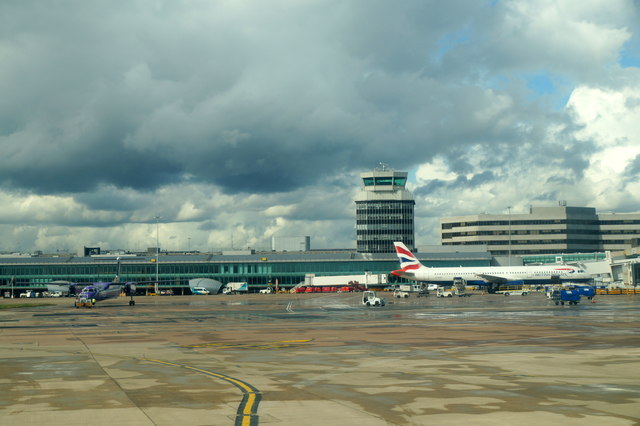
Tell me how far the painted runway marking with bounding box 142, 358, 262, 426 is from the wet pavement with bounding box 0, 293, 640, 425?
59 millimetres

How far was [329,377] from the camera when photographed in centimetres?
2486

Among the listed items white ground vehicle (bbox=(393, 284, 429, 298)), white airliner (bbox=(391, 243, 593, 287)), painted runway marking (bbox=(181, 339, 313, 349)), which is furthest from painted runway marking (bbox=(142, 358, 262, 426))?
white airliner (bbox=(391, 243, 593, 287))

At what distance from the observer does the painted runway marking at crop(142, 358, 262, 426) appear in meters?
17.1

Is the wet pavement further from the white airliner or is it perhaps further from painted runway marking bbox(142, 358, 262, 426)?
the white airliner

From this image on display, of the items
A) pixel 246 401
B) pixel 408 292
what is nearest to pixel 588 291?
pixel 408 292

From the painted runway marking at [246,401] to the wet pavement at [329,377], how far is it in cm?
6

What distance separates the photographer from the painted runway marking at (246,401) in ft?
56.2

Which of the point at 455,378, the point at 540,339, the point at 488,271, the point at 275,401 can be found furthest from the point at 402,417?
the point at 488,271

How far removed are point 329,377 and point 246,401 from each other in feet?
→ 18.4

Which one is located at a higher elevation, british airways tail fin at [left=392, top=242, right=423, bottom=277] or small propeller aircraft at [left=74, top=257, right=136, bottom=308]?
british airways tail fin at [left=392, top=242, right=423, bottom=277]

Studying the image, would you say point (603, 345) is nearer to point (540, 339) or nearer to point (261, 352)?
point (540, 339)

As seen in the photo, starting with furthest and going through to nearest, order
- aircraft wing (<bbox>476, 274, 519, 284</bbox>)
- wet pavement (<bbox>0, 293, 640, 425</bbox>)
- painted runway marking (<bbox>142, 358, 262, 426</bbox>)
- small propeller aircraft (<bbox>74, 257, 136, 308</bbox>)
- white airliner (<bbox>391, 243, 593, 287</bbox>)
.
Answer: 1. aircraft wing (<bbox>476, 274, 519, 284</bbox>)
2. white airliner (<bbox>391, 243, 593, 287</bbox>)
3. small propeller aircraft (<bbox>74, 257, 136, 308</bbox>)
4. wet pavement (<bbox>0, 293, 640, 425</bbox>)
5. painted runway marking (<bbox>142, 358, 262, 426</bbox>)

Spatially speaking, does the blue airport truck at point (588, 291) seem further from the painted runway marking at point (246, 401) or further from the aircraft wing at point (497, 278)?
the painted runway marking at point (246, 401)

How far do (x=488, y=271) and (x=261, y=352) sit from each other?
12215 centimetres
